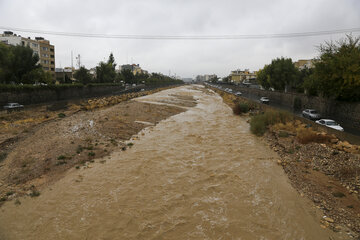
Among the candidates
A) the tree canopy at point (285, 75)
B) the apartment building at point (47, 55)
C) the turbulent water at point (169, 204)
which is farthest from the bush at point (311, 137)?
the apartment building at point (47, 55)

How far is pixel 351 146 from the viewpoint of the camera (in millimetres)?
13375

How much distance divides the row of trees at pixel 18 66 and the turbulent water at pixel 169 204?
37635mm

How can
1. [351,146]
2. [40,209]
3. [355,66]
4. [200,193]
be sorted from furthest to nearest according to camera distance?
[355,66] → [351,146] → [200,193] → [40,209]

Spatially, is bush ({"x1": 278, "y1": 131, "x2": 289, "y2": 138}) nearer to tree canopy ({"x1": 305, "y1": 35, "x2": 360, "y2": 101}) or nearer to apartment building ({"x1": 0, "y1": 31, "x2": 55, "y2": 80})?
tree canopy ({"x1": 305, "y1": 35, "x2": 360, "y2": 101})

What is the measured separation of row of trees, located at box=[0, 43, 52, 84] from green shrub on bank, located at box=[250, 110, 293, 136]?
4303cm

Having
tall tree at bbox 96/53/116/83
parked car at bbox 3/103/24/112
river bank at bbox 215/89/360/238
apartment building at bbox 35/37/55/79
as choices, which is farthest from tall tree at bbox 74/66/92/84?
river bank at bbox 215/89/360/238

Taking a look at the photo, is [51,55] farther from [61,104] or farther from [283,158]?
[283,158]

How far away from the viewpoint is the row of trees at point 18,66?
126 ft

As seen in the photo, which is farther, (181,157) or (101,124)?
(101,124)

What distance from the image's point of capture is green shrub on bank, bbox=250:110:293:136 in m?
21.7

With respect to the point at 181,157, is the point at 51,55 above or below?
above

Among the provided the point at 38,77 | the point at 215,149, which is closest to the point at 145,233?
the point at 215,149

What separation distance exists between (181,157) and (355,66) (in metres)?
21.0

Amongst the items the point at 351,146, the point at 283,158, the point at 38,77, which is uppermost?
the point at 38,77
